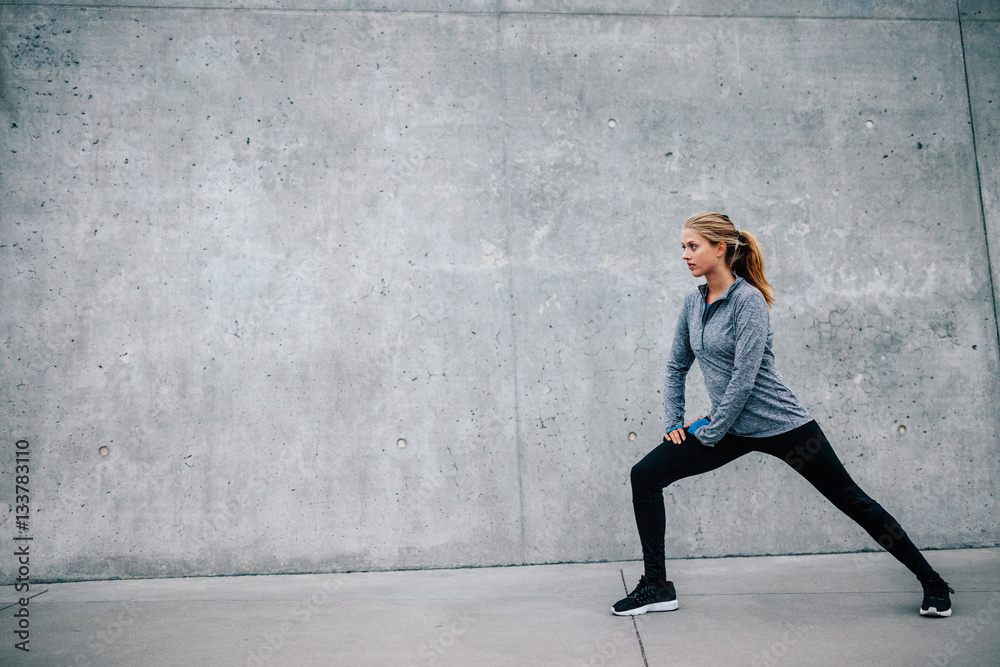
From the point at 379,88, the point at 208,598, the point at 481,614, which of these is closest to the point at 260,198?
the point at 379,88

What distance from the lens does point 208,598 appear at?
10.5 feet

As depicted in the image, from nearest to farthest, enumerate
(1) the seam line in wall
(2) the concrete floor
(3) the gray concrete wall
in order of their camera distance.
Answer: (2) the concrete floor, (3) the gray concrete wall, (1) the seam line in wall

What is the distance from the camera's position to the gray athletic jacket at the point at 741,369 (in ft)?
8.57

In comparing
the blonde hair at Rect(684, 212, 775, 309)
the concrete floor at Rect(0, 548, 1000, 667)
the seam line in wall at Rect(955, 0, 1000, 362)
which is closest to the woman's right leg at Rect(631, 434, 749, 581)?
the concrete floor at Rect(0, 548, 1000, 667)

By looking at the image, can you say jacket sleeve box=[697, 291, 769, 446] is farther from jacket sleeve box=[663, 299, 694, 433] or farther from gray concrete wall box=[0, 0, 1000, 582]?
gray concrete wall box=[0, 0, 1000, 582]

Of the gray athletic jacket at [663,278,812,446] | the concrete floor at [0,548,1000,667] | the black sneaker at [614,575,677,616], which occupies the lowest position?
the concrete floor at [0,548,1000,667]

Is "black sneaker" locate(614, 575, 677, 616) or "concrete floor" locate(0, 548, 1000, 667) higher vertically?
"black sneaker" locate(614, 575, 677, 616)

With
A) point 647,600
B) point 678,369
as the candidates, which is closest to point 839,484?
point 678,369

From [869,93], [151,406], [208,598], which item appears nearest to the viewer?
[208,598]

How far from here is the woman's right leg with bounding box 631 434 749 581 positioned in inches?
108

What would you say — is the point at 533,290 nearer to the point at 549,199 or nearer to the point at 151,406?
the point at 549,199

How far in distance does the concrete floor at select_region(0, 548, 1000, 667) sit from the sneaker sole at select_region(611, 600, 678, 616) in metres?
0.03

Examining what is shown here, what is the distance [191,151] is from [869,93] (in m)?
3.93

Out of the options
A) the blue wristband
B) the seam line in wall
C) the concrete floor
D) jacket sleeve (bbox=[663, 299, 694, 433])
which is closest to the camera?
the concrete floor
